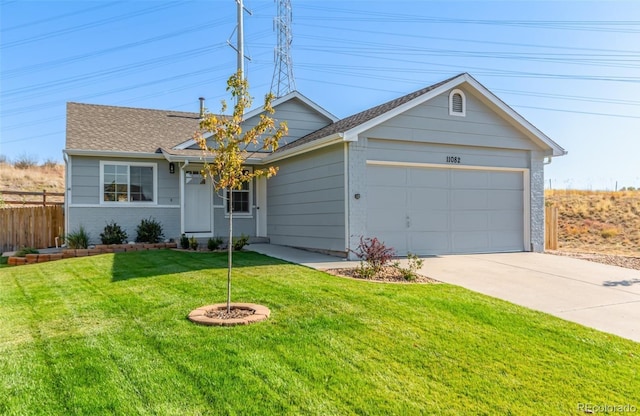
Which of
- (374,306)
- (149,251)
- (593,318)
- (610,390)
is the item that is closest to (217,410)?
(374,306)

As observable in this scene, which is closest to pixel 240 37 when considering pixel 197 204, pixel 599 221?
pixel 197 204

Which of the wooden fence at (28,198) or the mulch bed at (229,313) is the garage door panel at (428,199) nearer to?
the mulch bed at (229,313)

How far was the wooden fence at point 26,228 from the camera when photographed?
14.2 meters

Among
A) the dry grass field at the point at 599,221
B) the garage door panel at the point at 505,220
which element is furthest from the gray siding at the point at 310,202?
the dry grass field at the point at 599,221

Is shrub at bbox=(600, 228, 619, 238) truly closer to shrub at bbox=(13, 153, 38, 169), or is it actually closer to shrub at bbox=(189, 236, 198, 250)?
shrub at bbox=(189, 236, 198, 250)

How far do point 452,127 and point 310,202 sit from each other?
14.3 ft

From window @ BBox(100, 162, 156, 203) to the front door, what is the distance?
1070mm

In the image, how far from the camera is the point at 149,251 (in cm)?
1187

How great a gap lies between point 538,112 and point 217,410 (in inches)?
1227

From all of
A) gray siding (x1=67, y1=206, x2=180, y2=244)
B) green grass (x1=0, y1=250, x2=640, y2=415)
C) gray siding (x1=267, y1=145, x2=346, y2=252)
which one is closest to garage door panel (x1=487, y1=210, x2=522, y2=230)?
gray siding (x1=267, y1=145, x2=346, y2=252)

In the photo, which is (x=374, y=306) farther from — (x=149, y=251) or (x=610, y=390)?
(x=149, y=251)

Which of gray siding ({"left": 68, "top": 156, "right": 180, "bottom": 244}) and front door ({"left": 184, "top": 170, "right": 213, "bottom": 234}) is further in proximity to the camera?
front door ({"left": 184, "top": 170, "right": 213, "bottom": 234})

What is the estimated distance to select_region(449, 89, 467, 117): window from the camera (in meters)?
11.8

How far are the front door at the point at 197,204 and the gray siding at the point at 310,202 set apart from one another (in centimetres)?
198
